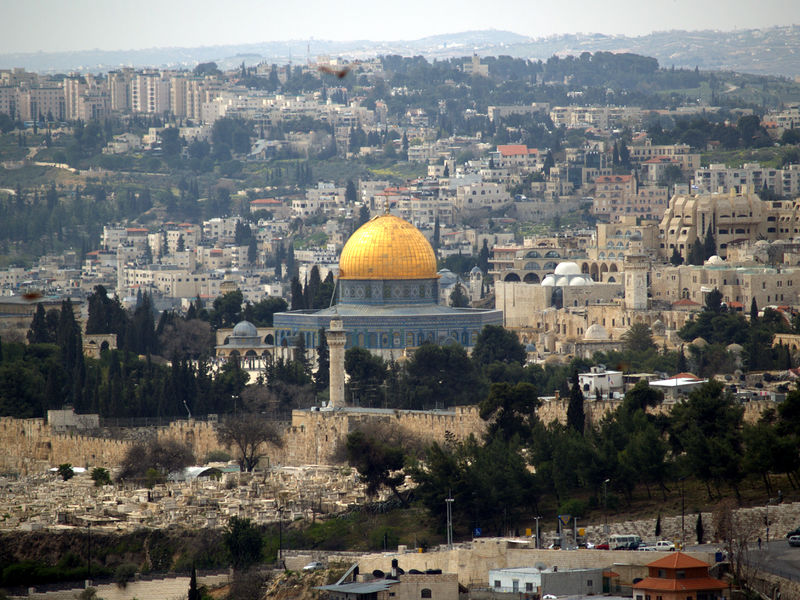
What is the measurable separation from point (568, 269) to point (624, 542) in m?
46.2

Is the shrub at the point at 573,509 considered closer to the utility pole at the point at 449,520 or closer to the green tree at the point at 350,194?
the utility pole at the point at 449,520

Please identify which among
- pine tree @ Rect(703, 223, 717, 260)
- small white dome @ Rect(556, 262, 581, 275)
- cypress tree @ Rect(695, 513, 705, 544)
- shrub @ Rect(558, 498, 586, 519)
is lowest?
small white dome @ Rect(556, 262, 581, 275)

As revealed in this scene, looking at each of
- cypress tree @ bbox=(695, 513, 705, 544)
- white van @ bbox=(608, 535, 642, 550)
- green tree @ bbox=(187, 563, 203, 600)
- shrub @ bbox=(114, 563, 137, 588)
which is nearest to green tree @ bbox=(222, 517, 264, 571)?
green tree @ bbox=(187, 563, 203, 600)

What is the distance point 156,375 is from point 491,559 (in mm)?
29981

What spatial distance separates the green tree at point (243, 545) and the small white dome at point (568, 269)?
4075cm

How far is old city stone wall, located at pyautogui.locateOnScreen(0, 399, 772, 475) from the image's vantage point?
5997 cm

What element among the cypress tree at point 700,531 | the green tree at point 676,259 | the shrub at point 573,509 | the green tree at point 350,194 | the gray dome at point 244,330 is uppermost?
the cypress tree at point 700,531

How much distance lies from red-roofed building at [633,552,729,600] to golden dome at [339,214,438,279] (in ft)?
137

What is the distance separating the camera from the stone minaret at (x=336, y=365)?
65.9 m

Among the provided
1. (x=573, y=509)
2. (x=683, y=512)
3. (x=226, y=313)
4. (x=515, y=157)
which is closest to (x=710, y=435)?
(x=573, y=509)

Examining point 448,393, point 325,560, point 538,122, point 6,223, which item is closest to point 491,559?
point 325,560

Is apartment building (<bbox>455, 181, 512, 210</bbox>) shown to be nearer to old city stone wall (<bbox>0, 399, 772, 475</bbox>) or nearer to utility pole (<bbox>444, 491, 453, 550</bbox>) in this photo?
old city stone wall (<bbox>0, 399, 772, 475</bbox>)

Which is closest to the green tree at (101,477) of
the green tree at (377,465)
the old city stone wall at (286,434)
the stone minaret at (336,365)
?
the old city stone wall at (286,434)

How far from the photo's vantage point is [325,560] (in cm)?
4747
